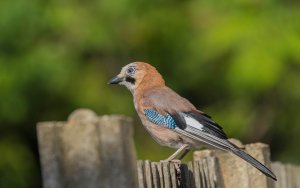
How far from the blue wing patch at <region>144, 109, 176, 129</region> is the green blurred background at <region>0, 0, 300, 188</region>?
7.46 ft

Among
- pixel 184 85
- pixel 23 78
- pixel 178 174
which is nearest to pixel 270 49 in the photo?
pixel 184 85

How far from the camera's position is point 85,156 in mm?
3445

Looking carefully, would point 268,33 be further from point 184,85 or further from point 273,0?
point 184,85

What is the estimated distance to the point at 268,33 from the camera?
26.8ft

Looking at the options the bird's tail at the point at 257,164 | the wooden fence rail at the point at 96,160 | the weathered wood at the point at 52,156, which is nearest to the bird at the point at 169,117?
the bird's tail at the point at 257,164

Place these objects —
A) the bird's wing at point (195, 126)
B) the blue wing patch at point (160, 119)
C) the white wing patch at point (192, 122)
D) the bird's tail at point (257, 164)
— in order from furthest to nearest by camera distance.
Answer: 1. the blue wing patch at point (160, 119)
2. the white wing patch at point (192, 122)
3. the bird's wing at point (195, 126)
4. the bird's tail at point (257, 164)

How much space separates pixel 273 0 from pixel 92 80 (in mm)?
1786

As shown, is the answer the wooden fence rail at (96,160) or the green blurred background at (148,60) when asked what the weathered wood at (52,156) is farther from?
the green blurred background at (148,60)

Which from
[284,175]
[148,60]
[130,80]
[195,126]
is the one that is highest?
[148,60]

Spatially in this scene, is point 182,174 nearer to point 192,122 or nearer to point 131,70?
point 192,122

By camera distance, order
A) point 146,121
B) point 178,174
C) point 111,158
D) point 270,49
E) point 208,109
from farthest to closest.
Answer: point 208,109
point 270,49
point 146,121
point 178,174
point 111,158

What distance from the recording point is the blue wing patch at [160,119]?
18.9ft

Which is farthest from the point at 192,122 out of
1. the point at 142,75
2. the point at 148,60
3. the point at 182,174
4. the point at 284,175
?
the point at 148,60

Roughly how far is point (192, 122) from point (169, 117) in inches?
14.6
